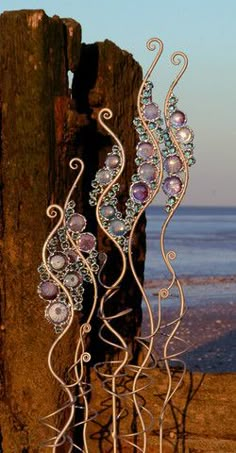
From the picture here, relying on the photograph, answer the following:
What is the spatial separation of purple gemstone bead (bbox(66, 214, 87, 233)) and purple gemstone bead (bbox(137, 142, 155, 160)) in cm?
35

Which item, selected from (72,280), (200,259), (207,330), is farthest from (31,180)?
(200,259)

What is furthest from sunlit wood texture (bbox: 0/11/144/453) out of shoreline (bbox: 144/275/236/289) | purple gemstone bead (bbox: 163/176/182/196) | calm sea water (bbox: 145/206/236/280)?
calm sea water (bbox: 145/206/236/280)

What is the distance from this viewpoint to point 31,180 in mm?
3654

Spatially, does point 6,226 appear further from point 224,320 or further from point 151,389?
point 224,320

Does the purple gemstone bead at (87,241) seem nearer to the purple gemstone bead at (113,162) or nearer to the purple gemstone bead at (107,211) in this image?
the purple gemstone bead at (107,211)

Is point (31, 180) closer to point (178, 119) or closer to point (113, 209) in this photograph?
point (113, 209)

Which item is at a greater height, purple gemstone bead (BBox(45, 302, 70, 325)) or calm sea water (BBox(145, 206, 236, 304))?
purple gemstone bead (BBox(45, 302, 70, 325))

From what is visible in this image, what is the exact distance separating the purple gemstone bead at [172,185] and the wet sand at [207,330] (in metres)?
4.09

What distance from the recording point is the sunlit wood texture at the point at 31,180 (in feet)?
11.8

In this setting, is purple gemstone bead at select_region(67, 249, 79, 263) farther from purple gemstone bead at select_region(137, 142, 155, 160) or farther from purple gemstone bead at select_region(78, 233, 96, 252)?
purple gemstone bead at select_region(137, 142, 155, 160)

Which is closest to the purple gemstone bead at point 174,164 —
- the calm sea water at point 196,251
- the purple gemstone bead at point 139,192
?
the purple gemstone bead at point 139,192

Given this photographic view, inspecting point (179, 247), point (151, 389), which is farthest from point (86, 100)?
point (179, 247)

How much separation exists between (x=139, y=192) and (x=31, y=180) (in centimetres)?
51

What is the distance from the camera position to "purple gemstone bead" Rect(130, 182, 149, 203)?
3377 millimetres
